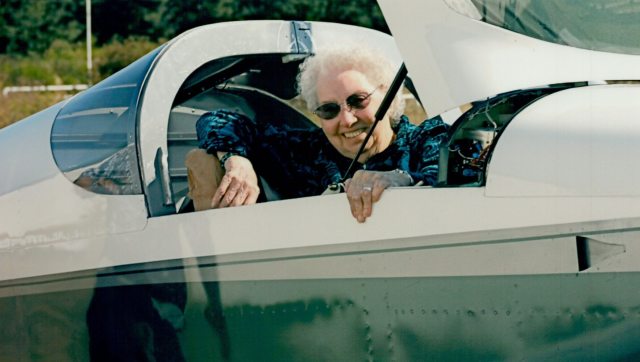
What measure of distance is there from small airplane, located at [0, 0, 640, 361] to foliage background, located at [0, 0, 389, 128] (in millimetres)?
25143

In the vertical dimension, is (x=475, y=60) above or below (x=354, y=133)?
above

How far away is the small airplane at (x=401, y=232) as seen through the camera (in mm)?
2824

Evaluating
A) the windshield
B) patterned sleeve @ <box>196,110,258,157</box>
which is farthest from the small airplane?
patterned sleeve @ <box>196,110,258,157</box>

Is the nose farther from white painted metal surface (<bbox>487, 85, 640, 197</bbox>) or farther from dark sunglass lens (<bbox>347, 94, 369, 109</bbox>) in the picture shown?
white painted metal surface (<bbox>487, 85, 640, 197</bbox>)

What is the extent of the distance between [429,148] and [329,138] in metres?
0.47

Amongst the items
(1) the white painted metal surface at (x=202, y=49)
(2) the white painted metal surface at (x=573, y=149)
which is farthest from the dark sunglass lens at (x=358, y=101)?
(2) the white painted metal surface at (x=573, y=149)

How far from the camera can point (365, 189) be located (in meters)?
3.14

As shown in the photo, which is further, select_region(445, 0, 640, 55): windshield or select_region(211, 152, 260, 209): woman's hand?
select_region(211, 152, 260, 209): woman's hand

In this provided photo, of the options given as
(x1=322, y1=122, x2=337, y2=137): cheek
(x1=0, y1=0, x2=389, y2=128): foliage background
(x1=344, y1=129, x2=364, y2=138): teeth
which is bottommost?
(x1=344, y1=129, x2=364, y2=138): teeth

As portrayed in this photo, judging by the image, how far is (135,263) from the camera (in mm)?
3623

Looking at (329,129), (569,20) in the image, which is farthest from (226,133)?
(569,20)

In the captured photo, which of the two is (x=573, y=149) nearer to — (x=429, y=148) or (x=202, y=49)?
(x=429, y=148)

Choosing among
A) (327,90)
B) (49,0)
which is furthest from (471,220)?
(49,0)

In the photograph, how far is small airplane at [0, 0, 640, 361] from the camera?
2.82 m
